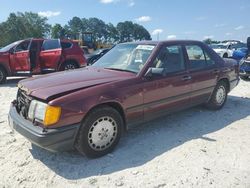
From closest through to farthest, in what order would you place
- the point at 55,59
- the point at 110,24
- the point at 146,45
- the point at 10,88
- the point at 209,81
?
the point at 146,45 < the point at 209,81 < the point at 10,88 < the point at 55,59 < the point at 110,24

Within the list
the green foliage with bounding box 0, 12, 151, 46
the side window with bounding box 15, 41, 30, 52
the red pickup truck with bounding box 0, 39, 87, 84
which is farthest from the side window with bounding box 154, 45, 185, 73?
the green foliage with bounding box 0, 12, 151, 46

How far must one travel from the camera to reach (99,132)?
3658mm

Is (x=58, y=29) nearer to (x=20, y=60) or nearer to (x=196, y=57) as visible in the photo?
(x=20, y=60)

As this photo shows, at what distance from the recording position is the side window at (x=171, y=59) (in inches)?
176

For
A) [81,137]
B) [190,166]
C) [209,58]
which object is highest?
[209,58]

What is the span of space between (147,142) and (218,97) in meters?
2.54

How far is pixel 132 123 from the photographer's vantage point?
4062mm

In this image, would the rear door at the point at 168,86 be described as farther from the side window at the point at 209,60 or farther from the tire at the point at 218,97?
the tire at the point at 218,97

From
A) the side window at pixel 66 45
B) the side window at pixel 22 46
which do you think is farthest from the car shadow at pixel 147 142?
the side window at pixel 22 46

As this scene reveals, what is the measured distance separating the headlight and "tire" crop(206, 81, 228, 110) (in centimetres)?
373

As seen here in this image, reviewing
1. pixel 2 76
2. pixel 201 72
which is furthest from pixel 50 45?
pixel 201 72

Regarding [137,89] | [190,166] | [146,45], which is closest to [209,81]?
[146,45]

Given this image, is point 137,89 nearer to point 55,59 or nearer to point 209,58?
point 209,58

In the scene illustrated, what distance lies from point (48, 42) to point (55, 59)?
0.83 metres
